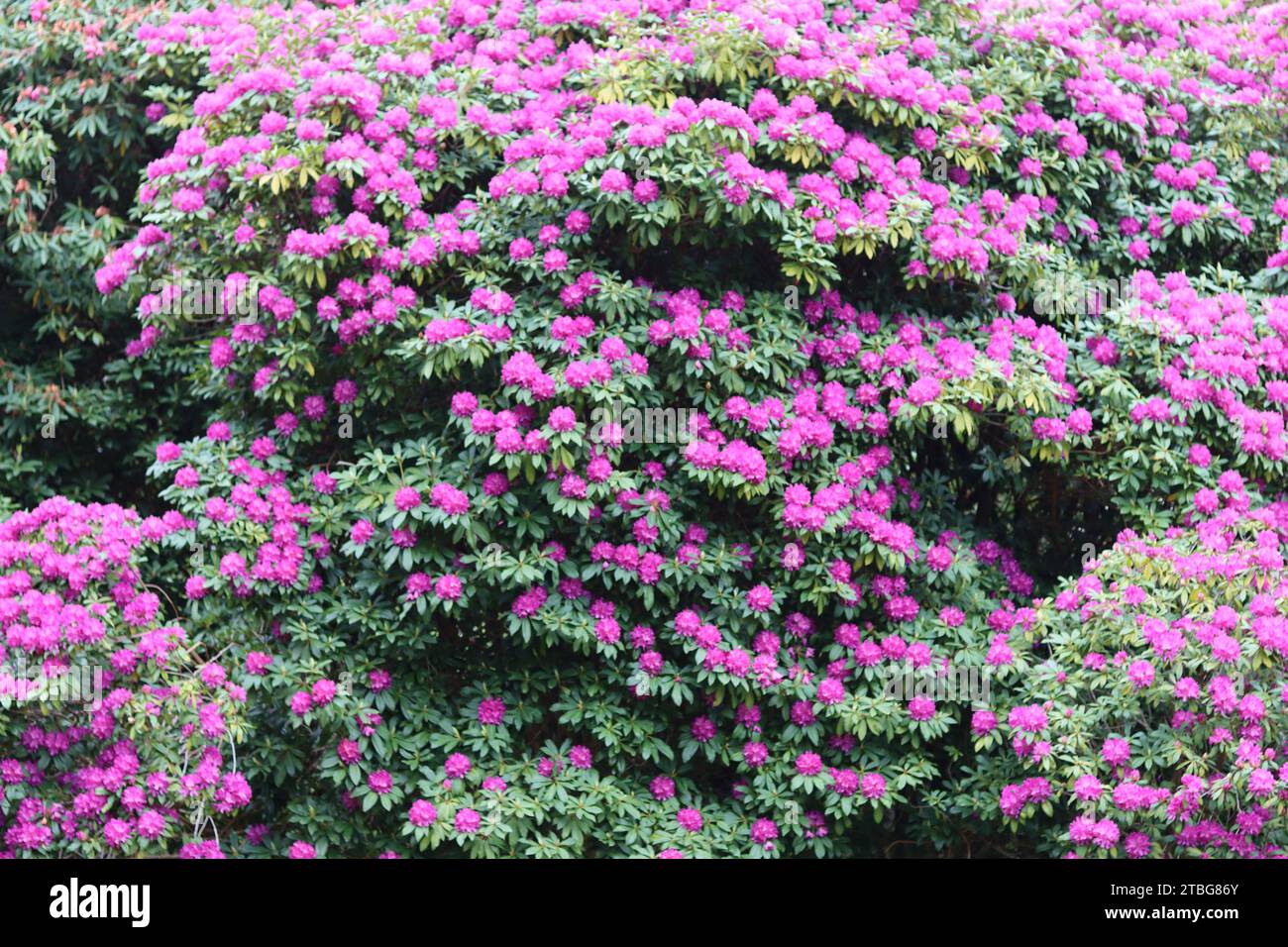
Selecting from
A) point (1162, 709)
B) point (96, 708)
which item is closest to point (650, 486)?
point (1162, 709)

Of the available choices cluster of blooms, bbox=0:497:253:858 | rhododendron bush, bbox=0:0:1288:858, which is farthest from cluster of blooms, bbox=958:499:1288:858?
cluster of blooms, bbox=0:497:253:858

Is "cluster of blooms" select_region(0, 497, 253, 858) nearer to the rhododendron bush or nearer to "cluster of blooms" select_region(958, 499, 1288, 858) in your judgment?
the rhododendron bush

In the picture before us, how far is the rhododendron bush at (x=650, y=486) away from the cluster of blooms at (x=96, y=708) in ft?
0.07

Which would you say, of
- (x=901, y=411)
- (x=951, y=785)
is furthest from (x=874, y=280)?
(x=951, y=785)

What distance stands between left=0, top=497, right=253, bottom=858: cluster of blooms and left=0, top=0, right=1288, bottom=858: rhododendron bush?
2cm

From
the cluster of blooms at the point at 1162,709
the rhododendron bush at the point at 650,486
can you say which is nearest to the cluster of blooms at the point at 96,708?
the rhododendron bush at the point at 650,486

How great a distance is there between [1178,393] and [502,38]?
142 inches

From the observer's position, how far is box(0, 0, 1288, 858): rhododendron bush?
5.54m

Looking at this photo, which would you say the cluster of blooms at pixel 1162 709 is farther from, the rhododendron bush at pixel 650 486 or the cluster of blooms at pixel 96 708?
the cluster of blooms at pixel 96 708

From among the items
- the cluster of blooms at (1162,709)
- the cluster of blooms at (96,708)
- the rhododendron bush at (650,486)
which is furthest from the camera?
the rhododendron bush at (650,486)

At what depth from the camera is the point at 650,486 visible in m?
6.04

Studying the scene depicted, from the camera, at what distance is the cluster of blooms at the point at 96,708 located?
17.0 feet

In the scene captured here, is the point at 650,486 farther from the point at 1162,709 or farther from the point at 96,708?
the point at 96,708

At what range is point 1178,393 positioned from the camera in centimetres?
643
